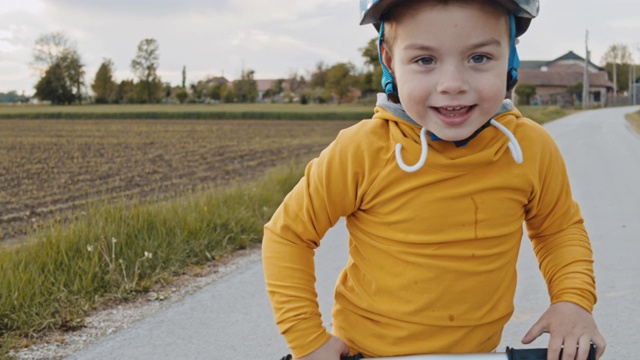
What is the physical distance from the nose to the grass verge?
278cm

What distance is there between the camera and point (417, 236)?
6.13ft

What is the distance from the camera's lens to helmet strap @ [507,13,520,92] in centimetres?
185

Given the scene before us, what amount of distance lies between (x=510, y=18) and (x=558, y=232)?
0.56m

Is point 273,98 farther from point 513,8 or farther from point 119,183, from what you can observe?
point 513,8

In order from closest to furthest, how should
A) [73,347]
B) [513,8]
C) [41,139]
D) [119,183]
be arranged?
[513,8] < [73,347] < [119,183] < [41,139]

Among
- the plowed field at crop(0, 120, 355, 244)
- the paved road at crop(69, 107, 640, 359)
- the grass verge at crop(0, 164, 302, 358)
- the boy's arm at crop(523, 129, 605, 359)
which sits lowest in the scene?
the plowed field at crop(0, 120, 355, 244)

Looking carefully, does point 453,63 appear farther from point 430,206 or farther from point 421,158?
point 430,206

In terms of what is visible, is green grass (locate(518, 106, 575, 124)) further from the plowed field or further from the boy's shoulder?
the boy's shoulder

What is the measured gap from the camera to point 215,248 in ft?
21.2

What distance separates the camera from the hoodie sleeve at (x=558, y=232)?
1.96 meters

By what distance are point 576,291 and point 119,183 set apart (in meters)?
12.9

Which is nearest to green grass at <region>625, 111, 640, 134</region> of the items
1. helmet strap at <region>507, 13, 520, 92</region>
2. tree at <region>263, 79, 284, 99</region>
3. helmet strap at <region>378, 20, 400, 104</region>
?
helmet strap at <region>507, 13, 520, 92</region>

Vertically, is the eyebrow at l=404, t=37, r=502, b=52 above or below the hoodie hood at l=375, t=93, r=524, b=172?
above

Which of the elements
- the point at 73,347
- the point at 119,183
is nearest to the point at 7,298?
the point at 73,347
